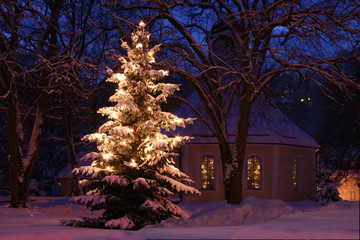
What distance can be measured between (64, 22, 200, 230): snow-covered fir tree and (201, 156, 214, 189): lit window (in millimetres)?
10691

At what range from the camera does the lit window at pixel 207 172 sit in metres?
23.3

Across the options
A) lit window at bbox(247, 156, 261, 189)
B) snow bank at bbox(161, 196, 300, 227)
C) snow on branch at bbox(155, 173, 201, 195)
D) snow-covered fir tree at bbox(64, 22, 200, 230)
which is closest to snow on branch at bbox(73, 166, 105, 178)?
snow-covered fir tree at bbox(64, 22, 200, 230)

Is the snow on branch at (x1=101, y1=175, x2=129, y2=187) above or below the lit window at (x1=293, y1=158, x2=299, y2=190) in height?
above

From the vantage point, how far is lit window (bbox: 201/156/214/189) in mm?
23278

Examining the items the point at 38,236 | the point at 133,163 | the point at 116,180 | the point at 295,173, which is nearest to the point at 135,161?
the point at 133,163

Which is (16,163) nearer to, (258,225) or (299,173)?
(258,225)

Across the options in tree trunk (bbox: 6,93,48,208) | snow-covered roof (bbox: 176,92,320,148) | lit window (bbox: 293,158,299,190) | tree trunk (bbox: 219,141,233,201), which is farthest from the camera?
lit window (bbox: 293,158,299,190)

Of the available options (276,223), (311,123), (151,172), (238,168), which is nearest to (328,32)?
(238,168)

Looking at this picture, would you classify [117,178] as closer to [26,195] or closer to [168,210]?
[168,210]

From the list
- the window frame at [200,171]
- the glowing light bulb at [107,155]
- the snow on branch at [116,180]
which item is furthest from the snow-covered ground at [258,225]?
the window frame at [200,171]

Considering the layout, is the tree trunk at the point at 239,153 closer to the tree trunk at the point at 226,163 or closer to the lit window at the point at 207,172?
the tree trunk at the point at 226,163

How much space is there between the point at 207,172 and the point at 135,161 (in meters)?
11.6

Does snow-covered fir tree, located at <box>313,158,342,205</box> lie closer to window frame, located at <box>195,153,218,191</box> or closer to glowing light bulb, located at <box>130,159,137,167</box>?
window frame, located at <box>195,153,218,191</box>

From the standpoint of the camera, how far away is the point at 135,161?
12227 mm
